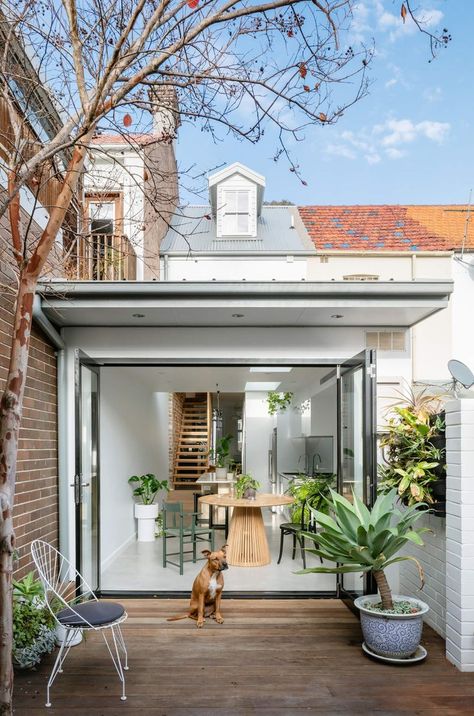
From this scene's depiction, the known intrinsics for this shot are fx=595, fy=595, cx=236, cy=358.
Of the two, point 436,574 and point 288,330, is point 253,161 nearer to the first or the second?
point 288,330

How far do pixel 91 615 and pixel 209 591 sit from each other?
1426mm

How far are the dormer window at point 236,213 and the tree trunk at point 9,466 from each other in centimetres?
943

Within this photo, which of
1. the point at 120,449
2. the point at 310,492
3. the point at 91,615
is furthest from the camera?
the point at 310,492

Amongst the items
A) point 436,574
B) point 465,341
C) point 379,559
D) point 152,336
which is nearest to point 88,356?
point 152,336

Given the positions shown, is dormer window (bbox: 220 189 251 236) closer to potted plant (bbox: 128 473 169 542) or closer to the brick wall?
potted plant (bbox: 128 473 169 542)

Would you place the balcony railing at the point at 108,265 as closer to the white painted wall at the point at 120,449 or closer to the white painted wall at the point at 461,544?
the white painted wall at the point at 120,449

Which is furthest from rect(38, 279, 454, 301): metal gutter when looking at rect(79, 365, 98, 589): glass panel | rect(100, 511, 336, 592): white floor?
rect(100, 511, 336, 592): white floor

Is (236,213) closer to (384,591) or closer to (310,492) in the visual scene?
(310,492)

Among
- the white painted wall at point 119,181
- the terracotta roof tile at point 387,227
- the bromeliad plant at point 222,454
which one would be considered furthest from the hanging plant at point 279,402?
the white painted wall at point 119,181

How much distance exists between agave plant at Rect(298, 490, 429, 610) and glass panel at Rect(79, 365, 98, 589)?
7.41 feet

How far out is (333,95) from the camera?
3232 mm

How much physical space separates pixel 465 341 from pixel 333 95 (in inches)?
360

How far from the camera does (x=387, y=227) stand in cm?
1255

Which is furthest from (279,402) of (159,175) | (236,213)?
(159,175)
